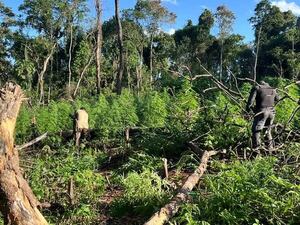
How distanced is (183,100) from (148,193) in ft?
15.9

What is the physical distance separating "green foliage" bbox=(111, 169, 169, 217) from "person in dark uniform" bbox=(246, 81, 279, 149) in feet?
8.18

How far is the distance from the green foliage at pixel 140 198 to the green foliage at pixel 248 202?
36.9 inches

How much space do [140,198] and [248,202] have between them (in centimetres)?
196

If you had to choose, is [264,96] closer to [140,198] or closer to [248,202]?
[140,198]

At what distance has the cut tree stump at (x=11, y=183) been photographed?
4.91m

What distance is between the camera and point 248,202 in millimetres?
5547

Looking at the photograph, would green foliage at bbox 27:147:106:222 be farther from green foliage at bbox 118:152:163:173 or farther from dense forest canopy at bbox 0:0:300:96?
dense forest canopy at bbox 0:0:300:96

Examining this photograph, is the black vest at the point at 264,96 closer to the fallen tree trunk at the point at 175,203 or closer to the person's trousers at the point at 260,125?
the person's trousers at the point at 260,125

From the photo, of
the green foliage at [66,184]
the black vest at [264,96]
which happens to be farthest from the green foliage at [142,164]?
the black vest at [264,96]

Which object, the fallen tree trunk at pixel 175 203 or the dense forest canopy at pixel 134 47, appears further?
the dense forest canopy at pixel 134 47

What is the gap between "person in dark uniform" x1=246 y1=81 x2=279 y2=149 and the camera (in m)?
9.01

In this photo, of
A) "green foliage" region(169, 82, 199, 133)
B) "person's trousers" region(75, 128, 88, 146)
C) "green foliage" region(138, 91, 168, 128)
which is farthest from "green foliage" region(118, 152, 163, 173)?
"green foliage" region(138, 91, 168, 128)

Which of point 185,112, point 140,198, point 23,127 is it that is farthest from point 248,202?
point 23,127

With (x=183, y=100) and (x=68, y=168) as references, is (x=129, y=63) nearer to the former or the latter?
(x=183, y=100)
